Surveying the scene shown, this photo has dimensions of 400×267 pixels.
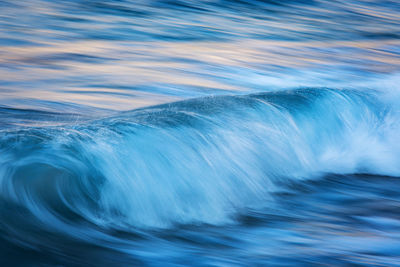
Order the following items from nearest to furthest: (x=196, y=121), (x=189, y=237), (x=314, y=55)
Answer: (x=189, y=237)
(x=196, y=121)
(x=314, y=55)

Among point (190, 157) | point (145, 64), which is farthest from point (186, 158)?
point (145, 64)

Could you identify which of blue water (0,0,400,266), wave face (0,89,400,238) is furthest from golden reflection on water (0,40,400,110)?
wave face (0,89,400,238)

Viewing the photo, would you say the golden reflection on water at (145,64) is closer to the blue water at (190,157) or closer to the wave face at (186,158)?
the blue water at (190,157)

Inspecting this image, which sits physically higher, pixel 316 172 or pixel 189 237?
pixel 316 172

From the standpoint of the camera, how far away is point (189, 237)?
2734 millimetres

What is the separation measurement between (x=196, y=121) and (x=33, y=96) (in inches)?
74.7

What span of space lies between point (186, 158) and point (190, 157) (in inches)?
1.5

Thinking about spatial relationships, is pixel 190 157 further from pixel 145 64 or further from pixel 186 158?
pixel 145 64

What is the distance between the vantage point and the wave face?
278 cm

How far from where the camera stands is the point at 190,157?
344cm

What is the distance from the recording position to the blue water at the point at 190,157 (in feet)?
8.68

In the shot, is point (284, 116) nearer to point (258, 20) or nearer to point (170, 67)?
point (170, 67)

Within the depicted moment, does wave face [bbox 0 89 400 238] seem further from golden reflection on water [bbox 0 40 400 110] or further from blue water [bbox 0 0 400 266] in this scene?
golden reflection on water [bbox 0 40 400 110]

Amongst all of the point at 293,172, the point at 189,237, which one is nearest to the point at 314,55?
the point at 293,172
